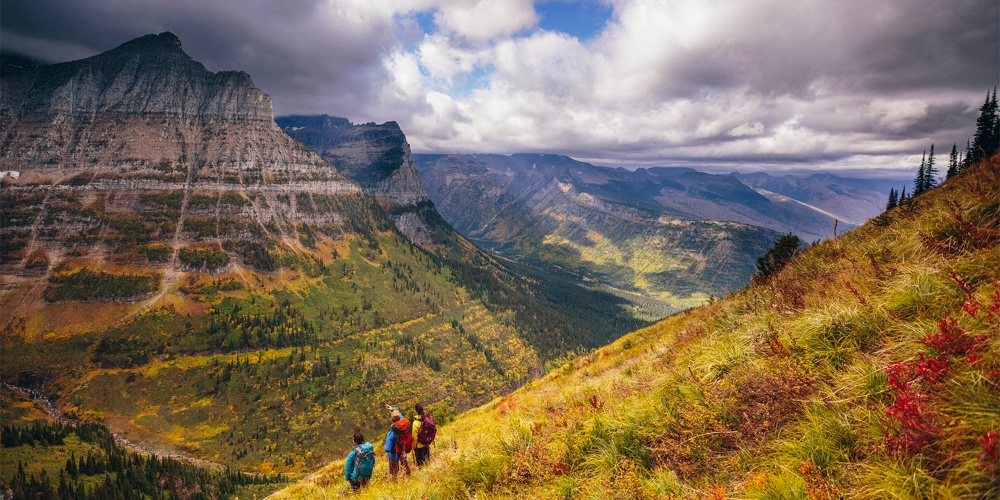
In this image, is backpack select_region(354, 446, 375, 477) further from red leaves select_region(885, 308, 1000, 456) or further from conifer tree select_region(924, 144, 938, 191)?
conifer tree select_region(924, 144, 938, 191)

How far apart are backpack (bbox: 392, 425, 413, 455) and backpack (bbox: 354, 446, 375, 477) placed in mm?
1667

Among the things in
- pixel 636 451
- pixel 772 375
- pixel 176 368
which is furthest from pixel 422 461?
pixel 176 368

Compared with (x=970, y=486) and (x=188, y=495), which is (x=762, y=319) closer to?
(x=970, y=486)

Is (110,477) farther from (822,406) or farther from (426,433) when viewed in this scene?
(822,406)

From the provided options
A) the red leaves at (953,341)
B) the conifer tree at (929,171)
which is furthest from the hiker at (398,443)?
the conifer tree at (929,171)

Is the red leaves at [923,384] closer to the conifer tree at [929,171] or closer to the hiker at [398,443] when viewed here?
the hiker at [398,443]

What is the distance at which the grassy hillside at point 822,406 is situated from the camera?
4.45 meters

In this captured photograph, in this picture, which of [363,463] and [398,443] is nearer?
[398,443]

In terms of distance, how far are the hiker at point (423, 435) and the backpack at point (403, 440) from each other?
0.21 metres

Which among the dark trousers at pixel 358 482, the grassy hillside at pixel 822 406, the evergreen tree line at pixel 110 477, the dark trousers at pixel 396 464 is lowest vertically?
the evergreen tree line at pixel 110 477

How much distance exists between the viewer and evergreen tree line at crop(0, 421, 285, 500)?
88.1 meters

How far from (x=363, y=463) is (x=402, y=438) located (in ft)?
7.84

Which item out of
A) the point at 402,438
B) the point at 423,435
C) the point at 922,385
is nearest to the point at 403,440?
the point at 402,438

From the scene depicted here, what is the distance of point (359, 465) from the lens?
14.1m
